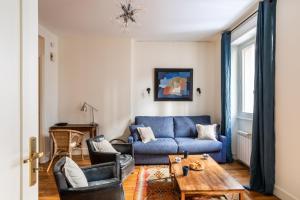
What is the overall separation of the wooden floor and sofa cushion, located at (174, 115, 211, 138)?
3.25 feet

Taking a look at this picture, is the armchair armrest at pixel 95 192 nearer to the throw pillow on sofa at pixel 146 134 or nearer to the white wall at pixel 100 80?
the throw pillow on sofa at pixel 146 134

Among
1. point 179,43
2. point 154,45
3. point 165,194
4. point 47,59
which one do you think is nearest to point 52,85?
point 47,59

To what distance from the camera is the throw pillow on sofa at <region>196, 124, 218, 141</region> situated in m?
4.68

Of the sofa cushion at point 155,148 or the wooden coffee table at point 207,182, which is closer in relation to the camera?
the wooden coffee table at point 207,182

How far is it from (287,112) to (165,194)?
188 cm

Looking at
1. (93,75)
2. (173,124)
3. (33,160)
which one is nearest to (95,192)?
(33,160)

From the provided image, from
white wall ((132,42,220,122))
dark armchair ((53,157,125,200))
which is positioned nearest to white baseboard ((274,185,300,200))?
dark armchair ((53,157,125,200))

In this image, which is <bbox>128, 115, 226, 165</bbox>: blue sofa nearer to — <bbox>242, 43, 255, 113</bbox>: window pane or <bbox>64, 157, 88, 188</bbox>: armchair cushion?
<bbox>242, 43, 255, 113</bbox>: window pane

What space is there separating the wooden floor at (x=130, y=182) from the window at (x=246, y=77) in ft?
3.39

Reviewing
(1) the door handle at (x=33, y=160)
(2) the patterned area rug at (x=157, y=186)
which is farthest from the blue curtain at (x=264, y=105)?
A: (1) the door handle at (x=33, y=160)

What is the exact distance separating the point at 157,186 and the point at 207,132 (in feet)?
5.76

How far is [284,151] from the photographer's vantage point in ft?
9.52

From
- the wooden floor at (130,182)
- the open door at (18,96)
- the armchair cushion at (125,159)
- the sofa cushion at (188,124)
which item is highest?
the open door at (18,96)

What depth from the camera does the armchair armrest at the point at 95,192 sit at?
209 centimetres
